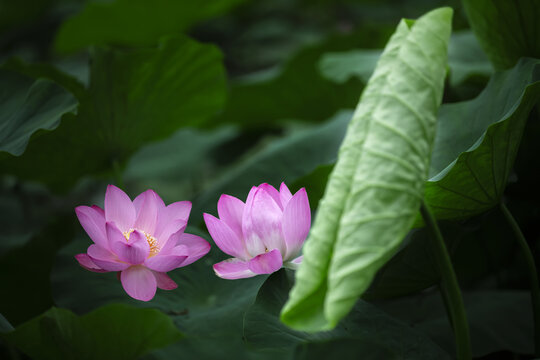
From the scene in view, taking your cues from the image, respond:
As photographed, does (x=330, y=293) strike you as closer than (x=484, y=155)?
Yes

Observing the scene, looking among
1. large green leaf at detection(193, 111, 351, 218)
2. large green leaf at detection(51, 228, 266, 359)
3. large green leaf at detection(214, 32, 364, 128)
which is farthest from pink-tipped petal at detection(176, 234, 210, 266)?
large green leaf at detection(214, 32, 364, 128)

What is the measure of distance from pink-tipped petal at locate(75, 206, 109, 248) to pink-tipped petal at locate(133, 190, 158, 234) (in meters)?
0.04

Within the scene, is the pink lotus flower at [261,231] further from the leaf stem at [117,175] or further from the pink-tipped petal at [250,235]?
the leaf stem at [117,175]

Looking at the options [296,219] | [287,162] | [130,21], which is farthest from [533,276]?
[130,21]

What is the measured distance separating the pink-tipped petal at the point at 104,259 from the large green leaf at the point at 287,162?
1.71 feet

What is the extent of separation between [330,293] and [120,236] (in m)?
0.22

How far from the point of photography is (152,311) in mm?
461

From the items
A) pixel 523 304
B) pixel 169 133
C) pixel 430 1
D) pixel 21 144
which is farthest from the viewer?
pixel 430 1

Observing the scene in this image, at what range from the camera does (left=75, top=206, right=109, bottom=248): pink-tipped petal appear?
0.48 m

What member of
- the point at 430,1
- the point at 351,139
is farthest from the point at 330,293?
the point at 430,1

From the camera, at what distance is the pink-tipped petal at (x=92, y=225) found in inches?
18.8

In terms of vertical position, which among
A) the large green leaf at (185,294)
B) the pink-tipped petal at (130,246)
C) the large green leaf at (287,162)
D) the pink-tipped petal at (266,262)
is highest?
the pink-tipped petal at (130,246)

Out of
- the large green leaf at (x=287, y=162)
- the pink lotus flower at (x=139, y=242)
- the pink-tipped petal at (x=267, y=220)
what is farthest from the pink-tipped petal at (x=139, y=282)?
the large green leaf at (x=287, y=162)

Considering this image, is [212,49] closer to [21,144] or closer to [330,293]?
[21,144]
